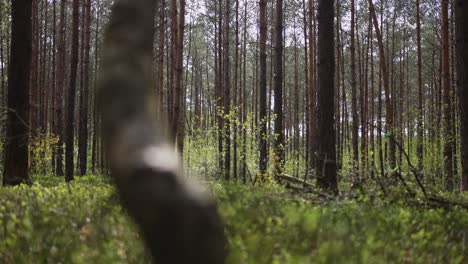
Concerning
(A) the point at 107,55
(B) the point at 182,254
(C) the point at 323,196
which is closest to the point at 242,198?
(C) the point at 323,196

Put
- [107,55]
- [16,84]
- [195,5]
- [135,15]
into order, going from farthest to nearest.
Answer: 1. [195,5]
2. [16,84]
3. [135,15]
4. [107,55]

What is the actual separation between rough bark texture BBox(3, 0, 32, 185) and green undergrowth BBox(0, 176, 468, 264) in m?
3.94

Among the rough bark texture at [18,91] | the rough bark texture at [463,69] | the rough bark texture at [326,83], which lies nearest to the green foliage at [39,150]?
the rough bark texture at [18,91]

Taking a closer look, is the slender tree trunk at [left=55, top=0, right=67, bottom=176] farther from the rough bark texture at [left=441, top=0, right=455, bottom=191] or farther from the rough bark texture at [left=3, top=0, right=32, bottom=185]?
the rough bark texture at [left=441, top=0, right=455, bottom=191]

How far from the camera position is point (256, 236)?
2656 mm

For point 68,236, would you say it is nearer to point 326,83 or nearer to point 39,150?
point 326,83

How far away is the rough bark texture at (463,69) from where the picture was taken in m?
9.05

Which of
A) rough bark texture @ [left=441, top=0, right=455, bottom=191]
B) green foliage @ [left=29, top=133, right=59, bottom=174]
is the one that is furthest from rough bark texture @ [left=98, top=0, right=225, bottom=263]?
green foliage @ [left=29, top=133, right=59, bottom=174]

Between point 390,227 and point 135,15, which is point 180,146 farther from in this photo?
point 135,15

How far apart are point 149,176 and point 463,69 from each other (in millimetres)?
9483

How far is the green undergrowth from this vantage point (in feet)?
8.43

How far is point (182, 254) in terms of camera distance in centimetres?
144

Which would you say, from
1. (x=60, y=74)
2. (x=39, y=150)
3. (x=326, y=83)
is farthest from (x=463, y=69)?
(x=60, y=74)

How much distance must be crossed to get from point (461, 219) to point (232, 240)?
3.13 meters
